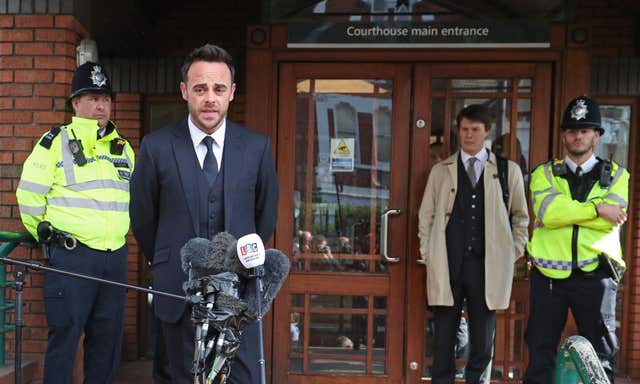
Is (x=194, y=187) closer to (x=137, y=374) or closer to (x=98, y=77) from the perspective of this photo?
(x=98, y=77)

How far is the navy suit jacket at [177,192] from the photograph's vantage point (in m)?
2.10

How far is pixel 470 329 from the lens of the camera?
11.5ft

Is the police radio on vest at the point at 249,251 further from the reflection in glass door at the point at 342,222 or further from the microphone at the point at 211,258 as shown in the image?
the reflection in glass door at the point at 342,222

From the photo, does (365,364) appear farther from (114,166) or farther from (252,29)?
(252,29)

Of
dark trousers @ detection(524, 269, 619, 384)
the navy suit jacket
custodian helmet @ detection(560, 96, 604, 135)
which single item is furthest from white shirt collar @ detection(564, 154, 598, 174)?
the navy suit jacket

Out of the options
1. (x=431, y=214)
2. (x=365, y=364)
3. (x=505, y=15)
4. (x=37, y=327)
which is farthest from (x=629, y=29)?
(x=37, y=327)

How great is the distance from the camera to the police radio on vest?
5.33 feet

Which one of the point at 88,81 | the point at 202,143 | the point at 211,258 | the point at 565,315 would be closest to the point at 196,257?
the point at 211,258

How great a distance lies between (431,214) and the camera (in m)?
3.55

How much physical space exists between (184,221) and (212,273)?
0.45 m

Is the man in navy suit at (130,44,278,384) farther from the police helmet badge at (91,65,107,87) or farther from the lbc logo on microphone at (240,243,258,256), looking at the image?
the police helmet badge at (91,65,107,87)

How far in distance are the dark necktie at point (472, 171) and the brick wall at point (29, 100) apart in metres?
2.63

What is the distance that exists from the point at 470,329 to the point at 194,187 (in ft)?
7.29

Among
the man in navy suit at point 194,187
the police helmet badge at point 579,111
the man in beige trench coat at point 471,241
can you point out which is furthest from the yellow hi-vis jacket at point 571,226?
the man in navy suit at point 194,187
